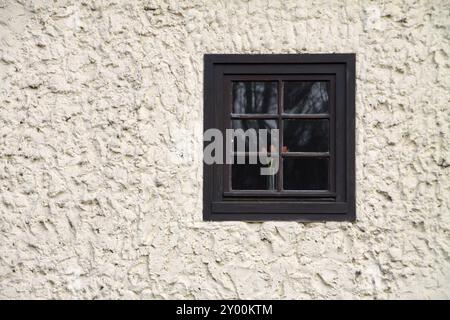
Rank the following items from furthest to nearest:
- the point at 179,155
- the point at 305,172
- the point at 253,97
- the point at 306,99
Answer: the point at 253,97 → the point at 305,172 → the point at 306,99 → the point at 179,155

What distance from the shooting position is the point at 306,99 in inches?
179

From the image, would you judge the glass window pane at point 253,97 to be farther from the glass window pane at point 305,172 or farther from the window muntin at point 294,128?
the glass window pane at point 305,172

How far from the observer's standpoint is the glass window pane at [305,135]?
4.70 m

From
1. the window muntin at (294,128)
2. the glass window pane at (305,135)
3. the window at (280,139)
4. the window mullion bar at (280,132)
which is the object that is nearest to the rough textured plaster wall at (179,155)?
the window at (280,139)

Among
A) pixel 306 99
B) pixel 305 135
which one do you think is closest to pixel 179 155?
pixel 306 99

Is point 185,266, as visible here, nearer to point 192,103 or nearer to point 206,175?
point 206,175

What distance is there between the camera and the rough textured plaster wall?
2848mm

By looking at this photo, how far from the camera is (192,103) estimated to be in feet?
9.52

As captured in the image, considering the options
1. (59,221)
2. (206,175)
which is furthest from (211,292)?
(59,221)

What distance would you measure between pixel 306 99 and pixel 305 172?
0.63 meters

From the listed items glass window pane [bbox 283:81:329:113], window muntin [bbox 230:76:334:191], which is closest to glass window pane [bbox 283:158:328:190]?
window muntin [bbox 230:76:334:191]

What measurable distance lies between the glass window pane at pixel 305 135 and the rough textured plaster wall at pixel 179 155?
182cm

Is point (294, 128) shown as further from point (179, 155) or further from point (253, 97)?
point (179, 155)

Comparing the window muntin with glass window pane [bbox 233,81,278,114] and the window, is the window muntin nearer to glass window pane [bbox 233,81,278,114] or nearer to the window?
glass window pane [bbox 233,81,278,114]
